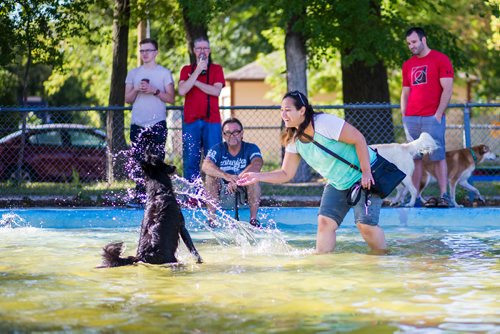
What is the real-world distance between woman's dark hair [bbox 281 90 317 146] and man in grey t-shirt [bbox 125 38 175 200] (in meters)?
3.95

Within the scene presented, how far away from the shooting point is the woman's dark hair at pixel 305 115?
6.97m

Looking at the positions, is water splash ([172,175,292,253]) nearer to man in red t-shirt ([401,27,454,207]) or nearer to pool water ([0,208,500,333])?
pool water ([0,208,500,333])

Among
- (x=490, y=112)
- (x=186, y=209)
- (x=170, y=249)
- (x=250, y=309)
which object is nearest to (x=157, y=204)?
(x=170, y=249)

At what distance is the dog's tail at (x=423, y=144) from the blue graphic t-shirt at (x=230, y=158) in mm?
1951

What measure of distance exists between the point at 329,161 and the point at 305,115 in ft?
1.61

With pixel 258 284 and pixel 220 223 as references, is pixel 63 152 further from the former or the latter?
pixel 258 284

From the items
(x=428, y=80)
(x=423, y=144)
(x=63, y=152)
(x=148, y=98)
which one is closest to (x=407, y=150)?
(x=423, y=144)

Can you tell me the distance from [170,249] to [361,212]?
1658 mm

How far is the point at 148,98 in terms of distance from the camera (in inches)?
436

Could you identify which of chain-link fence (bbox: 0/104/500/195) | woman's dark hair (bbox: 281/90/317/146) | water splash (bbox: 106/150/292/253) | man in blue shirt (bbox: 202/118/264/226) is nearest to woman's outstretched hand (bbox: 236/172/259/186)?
woman's dark hair (bbox: 281/90/317/146)

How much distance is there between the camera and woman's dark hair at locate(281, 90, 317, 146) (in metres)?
6.97

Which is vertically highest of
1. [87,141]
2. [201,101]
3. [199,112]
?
[201,101]

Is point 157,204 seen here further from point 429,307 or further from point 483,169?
point 483,169

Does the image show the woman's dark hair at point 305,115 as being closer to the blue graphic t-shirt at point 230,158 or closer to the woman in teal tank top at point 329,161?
the woman in teal tank top at point 329,161
